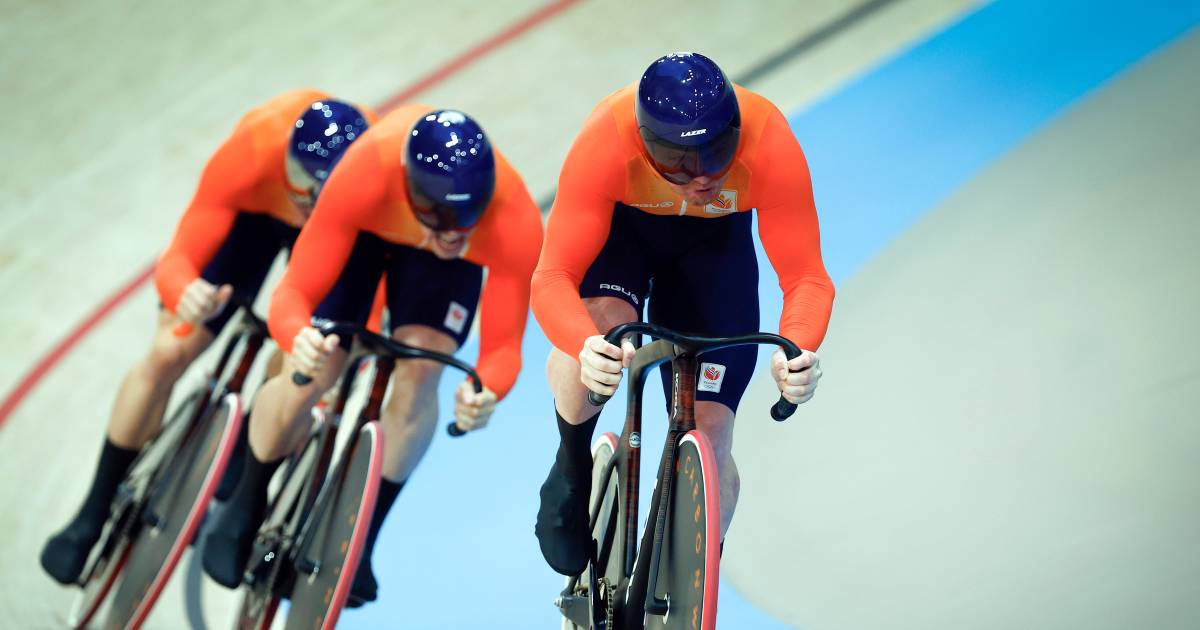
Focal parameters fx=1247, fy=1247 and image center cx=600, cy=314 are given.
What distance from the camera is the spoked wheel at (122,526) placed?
409cm

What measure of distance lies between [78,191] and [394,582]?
2957mm

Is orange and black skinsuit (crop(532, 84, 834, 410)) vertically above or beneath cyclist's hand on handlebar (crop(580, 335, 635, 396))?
above

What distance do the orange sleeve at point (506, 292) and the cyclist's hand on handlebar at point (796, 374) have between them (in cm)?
112

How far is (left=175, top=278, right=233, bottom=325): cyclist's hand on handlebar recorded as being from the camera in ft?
12.1

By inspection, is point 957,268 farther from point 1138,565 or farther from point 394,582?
point 394,582

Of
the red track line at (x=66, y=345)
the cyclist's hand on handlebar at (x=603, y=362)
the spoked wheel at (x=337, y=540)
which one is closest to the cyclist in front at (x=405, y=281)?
the spoked wheel at (x=337, y=540)

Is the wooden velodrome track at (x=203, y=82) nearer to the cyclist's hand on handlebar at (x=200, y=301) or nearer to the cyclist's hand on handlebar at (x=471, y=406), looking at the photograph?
the cyclist's hand on handlebar at (x=200, y=301)

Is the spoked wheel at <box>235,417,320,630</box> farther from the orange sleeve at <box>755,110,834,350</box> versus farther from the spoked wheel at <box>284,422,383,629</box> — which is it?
the orange sleeve at <box>755,110,834,350</box>

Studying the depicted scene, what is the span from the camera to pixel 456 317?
11.4 feet

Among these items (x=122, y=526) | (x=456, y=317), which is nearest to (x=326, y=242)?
(x=456, y=317)

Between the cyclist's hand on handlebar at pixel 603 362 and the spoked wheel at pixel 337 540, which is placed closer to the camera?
the cyclist's hand on handlebar at pixel 603 362

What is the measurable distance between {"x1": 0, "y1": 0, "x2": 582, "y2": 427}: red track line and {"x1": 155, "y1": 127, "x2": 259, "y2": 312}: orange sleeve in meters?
1.70

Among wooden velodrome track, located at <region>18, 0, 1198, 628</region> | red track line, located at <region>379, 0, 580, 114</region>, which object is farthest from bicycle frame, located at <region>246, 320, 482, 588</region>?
red track line, located at <region>379, 0, 580, 114</region>

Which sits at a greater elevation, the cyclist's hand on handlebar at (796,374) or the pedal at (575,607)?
the cyclist's hand on handlebar at (796,374)
